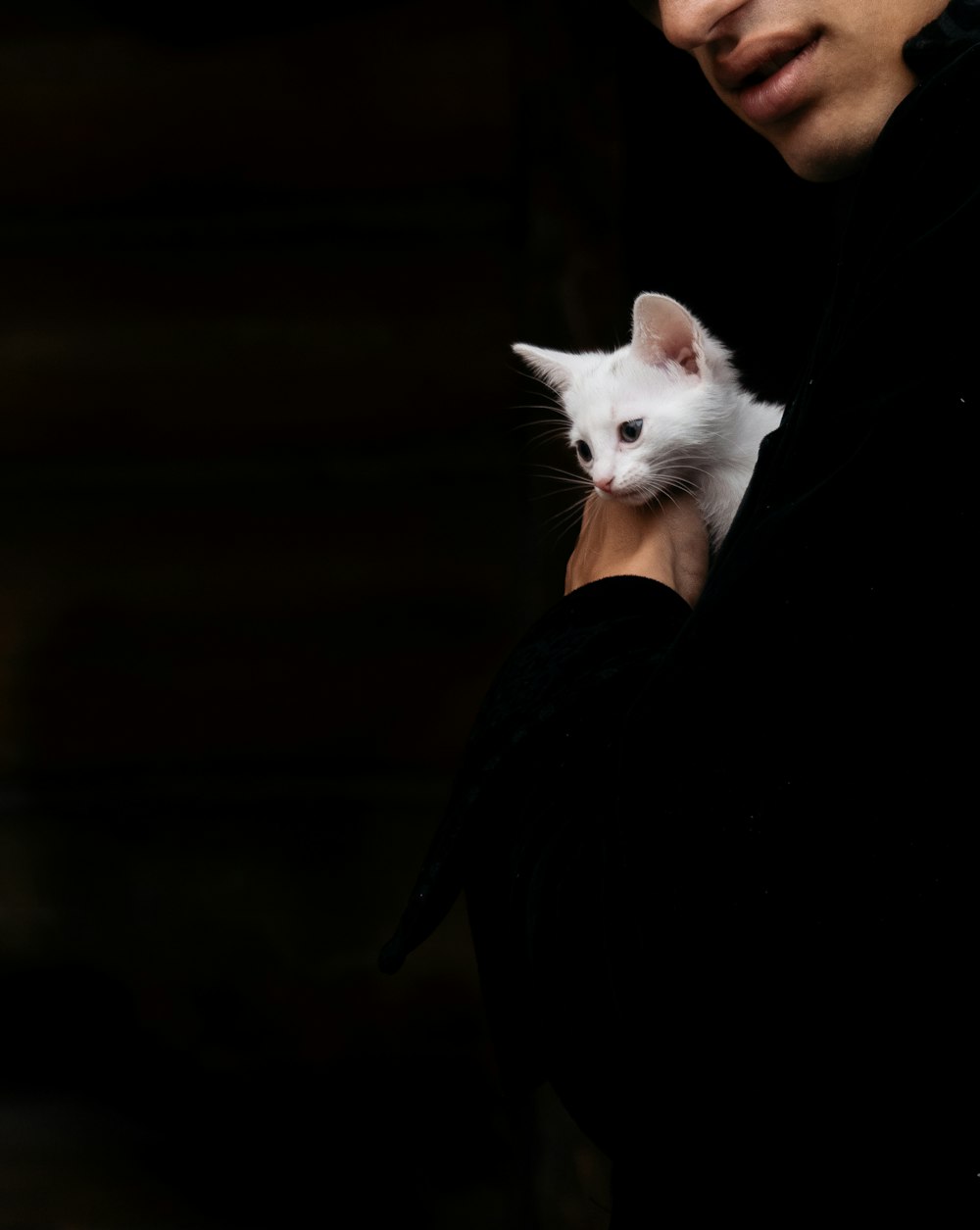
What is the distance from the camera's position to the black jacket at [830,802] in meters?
0.49

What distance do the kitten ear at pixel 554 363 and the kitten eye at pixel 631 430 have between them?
0.31 feet

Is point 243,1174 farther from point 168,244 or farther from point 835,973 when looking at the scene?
point 835,973

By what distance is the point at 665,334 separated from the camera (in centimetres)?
106

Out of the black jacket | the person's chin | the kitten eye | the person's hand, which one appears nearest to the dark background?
the kitten eye

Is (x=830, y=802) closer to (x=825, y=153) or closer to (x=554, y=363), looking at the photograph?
(x=825, y=153)

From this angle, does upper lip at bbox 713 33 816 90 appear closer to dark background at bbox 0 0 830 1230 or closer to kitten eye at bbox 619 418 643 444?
kitten eye at bbox 619 418 643 444

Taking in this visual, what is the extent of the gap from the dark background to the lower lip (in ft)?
2.81

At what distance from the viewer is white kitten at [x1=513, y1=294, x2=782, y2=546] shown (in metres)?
1.05

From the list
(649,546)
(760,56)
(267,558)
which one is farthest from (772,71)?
(267,558)

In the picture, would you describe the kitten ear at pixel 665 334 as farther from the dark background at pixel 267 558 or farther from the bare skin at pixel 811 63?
the dark background at pixel 267 558

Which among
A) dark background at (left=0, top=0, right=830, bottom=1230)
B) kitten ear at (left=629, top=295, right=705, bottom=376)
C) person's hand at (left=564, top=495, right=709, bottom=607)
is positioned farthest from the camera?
dark background at (left=0, top=0, right=830, bottom=1230)

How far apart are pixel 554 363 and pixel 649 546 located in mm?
348

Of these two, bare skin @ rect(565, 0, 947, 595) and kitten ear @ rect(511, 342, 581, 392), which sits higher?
kitten ear @ rect(511, 342, 581, 392)

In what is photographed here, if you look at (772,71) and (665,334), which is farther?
(665,334)
